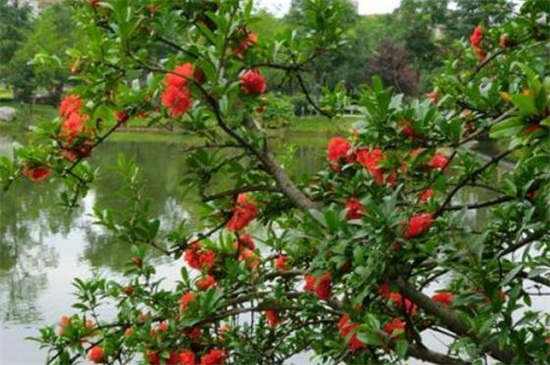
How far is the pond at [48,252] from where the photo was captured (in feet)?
11.7

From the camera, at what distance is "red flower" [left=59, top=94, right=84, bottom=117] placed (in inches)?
51.0

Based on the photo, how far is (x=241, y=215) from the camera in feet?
4.94

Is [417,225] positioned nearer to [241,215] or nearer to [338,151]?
[338,151]

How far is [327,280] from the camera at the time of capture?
1142 millimetres

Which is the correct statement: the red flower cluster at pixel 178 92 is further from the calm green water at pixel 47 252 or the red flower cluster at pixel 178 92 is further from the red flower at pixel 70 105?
the calm green water at pixel 47 252

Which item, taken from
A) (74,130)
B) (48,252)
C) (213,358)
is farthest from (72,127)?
(48,252)

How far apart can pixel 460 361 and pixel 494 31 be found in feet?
2.56

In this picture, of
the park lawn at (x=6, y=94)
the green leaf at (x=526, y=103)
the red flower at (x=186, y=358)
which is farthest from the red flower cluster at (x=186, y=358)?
the park lawn at (x=6, y=94)

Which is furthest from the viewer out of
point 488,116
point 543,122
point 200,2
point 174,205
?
point 174,205

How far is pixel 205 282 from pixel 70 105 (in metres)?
0.44

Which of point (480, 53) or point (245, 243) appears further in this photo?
point (480, 53)

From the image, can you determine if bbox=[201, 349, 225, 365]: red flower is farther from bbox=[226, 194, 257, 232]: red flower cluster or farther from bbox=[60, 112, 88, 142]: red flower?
bbox=[60, 112, 88, 142]: red flower

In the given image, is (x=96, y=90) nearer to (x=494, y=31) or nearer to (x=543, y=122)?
(x=543, y=122)

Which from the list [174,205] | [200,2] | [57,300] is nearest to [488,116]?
[200,2]
